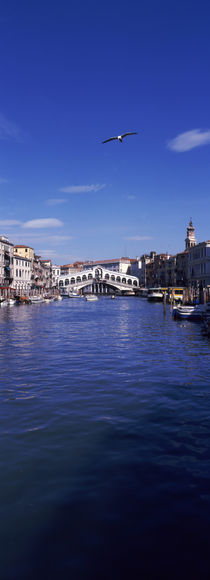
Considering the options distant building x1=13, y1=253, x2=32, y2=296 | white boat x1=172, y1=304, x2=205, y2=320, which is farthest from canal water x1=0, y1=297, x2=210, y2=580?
distant building x1=13, y1=253, x2=32, y2=296

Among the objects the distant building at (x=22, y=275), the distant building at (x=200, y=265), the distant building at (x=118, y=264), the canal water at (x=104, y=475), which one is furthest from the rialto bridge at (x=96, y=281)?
the canal water at (x=104, y=475)

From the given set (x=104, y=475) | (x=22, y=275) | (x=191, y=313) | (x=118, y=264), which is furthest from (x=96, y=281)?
(x=104, y=475)

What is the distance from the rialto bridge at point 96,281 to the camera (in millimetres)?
123075

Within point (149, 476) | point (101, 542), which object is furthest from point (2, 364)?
point (101, 542)

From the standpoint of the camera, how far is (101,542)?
4254mm

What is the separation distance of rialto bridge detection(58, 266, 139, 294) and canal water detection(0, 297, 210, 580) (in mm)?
110181

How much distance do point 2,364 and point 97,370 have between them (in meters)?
3.44

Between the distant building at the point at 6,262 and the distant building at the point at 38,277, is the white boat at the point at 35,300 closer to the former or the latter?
the distant building at the point at 6,262

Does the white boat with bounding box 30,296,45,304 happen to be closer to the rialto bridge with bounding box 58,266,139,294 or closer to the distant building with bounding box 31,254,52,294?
the distant building with bounding box 31,254,52,294

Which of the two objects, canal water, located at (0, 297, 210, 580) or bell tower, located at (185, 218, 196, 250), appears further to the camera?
bell tower, located at (185, 218, 196, 250)

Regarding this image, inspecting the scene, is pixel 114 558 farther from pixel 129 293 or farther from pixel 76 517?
pixel 129 293

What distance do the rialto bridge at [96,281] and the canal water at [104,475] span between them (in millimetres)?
110181

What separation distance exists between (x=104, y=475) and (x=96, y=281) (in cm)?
11962

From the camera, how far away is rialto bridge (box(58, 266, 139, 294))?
Result: 123075 millimetres
